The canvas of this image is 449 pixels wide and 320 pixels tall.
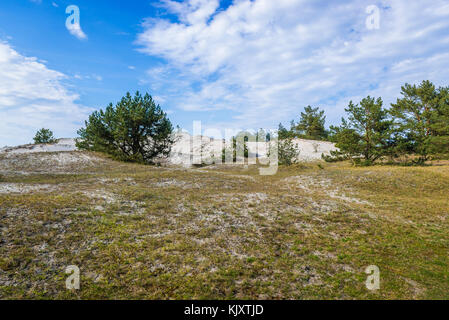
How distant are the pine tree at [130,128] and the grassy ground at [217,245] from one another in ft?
69.4

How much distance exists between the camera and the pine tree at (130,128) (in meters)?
39.4

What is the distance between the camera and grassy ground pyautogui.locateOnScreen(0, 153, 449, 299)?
8148mm

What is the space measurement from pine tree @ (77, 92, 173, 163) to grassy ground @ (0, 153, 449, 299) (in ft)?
69.4

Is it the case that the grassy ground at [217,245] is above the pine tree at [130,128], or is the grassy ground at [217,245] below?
below

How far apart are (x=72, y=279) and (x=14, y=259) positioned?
2.78m

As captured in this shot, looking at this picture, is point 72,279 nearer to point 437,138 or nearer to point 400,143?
point 400,143

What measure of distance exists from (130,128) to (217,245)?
35.4 m

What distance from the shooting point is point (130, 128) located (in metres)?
40.7

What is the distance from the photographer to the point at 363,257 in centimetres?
1075
